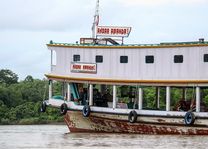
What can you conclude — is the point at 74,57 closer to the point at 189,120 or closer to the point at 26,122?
the point at 189,120

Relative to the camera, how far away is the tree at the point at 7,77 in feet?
315

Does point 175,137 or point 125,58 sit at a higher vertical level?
point 125,58

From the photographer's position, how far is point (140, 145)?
34.7 meters

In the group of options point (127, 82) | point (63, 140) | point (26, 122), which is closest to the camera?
point (63, 140)

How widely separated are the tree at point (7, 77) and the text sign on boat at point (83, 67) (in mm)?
52098

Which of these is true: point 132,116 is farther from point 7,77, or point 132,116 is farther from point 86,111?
point 7,77

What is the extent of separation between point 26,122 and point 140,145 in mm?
37446

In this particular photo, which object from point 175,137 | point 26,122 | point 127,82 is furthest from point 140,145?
point 26,122

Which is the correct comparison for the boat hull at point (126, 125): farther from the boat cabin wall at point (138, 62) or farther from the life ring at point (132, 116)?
the boat cabin wall at point (138, 62)

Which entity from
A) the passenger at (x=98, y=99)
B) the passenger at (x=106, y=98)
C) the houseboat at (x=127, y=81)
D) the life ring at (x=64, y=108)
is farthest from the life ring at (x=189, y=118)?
the life ring at (x=64, y=108)

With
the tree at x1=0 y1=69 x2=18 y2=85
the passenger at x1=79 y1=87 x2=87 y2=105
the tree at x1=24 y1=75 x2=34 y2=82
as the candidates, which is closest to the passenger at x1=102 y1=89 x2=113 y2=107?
the passenger at x1=79 y1=87 x2=87 y2=105

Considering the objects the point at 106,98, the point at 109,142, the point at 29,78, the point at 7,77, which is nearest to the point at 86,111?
the point at 106,98

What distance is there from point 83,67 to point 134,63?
9.33ft

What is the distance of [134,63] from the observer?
41.8m
